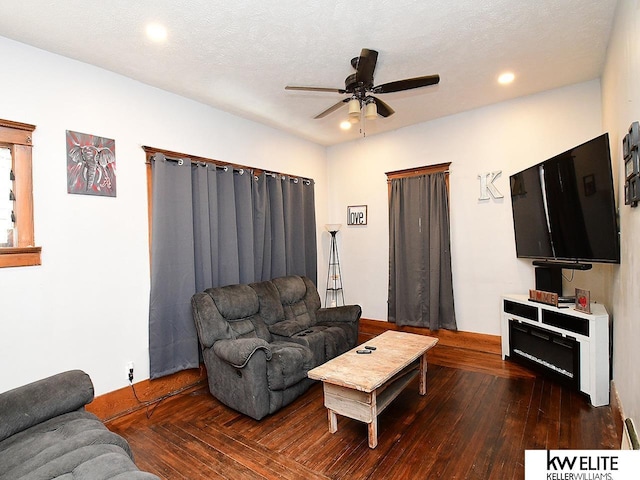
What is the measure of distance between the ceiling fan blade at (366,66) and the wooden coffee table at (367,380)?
2.17 meters

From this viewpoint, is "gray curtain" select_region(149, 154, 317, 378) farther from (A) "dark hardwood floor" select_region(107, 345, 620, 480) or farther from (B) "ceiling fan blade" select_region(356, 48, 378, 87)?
(B) "ceiling fan blade" select_region(356, 48, 378, 87)

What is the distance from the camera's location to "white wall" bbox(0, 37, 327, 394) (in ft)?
8.06

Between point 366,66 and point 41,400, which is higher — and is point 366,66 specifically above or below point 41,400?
above

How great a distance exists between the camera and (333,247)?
5.50 metres

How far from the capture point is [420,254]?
179 inches

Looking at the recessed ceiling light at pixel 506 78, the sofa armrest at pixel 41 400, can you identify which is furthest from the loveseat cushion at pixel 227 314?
the recessed ceiling light at pixel 506 78

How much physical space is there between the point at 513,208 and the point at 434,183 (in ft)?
3.34

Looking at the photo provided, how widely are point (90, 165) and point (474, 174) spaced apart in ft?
13.4

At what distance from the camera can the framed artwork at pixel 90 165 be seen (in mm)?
2721

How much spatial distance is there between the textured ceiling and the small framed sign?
1901 mm

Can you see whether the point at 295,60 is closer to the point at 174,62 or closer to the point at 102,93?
the point at 174,62

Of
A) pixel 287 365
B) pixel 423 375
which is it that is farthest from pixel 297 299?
pixel 423 375

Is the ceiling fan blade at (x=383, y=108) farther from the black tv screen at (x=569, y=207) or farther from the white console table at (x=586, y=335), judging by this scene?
the white console table at (x=586, y=335)

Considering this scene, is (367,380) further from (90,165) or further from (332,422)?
(90,165)
